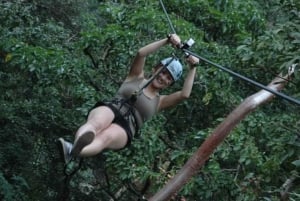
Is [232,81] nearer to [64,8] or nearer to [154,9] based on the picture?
[154,9]

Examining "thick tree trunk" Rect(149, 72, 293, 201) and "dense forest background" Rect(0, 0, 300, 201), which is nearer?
"thick tree trunk" Rect(149, 72, 293, 201)

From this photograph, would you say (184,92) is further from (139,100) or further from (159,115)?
(159,115)

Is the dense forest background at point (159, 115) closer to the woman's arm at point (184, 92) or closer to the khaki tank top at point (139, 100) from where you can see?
the woman's arm at point (184, 92)

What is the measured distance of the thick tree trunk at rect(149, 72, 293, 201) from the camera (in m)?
3.82

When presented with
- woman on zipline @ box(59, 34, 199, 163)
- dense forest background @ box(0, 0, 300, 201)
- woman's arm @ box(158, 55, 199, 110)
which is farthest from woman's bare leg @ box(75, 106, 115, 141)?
dense forest background @ box(0, 0, 300, 201)

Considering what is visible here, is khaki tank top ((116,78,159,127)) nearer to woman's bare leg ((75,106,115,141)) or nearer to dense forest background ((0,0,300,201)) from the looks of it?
woman's bare leg ((75,106,115,141))

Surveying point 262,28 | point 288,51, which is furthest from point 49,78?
point 288,51

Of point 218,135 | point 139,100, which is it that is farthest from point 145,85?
point 218,135

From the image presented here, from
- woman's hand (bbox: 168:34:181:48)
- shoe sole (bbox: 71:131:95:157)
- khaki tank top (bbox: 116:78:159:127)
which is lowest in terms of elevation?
khaki tank top (bbox: 116:78:159:127)

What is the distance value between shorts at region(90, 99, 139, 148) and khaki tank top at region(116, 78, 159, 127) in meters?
0.05

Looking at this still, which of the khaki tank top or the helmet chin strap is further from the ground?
the helmet chin strap

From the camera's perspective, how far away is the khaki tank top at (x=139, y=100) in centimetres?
433

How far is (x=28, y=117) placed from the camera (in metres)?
6.86

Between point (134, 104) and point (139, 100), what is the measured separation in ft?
0.17
